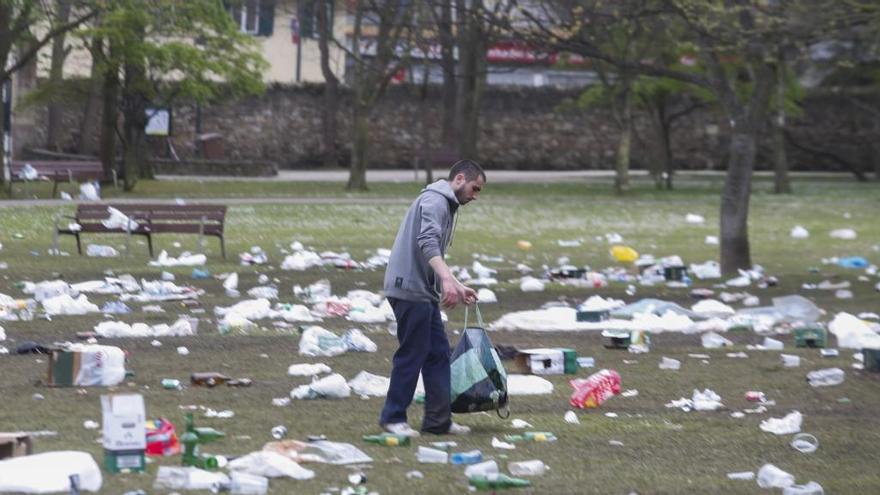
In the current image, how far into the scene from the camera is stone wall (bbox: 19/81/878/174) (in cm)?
5444

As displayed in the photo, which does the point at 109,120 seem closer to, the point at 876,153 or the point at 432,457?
the point at 876,153

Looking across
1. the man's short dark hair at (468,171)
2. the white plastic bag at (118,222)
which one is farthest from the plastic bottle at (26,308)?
the man's short dark hair at (468,171)

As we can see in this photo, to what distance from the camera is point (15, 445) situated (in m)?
7.52

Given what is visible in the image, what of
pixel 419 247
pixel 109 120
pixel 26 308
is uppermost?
pixel 419 247

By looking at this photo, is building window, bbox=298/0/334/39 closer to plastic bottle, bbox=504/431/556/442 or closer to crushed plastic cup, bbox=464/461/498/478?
plastic bottle, bbox=504/431/556/442

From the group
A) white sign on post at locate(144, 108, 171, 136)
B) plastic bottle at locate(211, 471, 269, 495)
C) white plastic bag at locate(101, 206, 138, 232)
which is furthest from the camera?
white sign on post at locate(144, 108, 171, 136)

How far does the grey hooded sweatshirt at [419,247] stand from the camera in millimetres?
8664

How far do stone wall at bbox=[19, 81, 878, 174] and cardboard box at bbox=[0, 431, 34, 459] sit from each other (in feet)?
151

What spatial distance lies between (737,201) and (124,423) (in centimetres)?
1315

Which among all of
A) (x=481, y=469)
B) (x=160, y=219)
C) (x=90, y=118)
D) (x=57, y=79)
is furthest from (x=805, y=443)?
(x=90, y=118)

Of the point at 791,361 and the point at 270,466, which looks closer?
the point at 270,466

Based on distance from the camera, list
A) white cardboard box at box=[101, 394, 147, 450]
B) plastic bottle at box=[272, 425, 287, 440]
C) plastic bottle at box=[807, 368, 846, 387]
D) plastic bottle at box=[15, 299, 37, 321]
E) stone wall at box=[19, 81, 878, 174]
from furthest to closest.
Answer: stone wall at box=[19, 81, 878, 174]
plastic bottle at box=[15, 299, 37, 321]
plastic bottle at box=[807, 368, 846, 387]
plastic bottle at box=[272, 425, 287, 440]
white cardboard box at box=[101, 394, 147, 450]

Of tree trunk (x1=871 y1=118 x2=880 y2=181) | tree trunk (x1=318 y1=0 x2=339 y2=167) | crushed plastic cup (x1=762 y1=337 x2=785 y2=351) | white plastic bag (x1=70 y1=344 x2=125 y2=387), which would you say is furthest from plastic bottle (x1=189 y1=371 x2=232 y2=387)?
tree trunk (x1=871 y1=118 x2=880 y2=181)

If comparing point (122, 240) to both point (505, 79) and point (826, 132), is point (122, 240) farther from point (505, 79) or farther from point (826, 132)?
point (505, 79)
